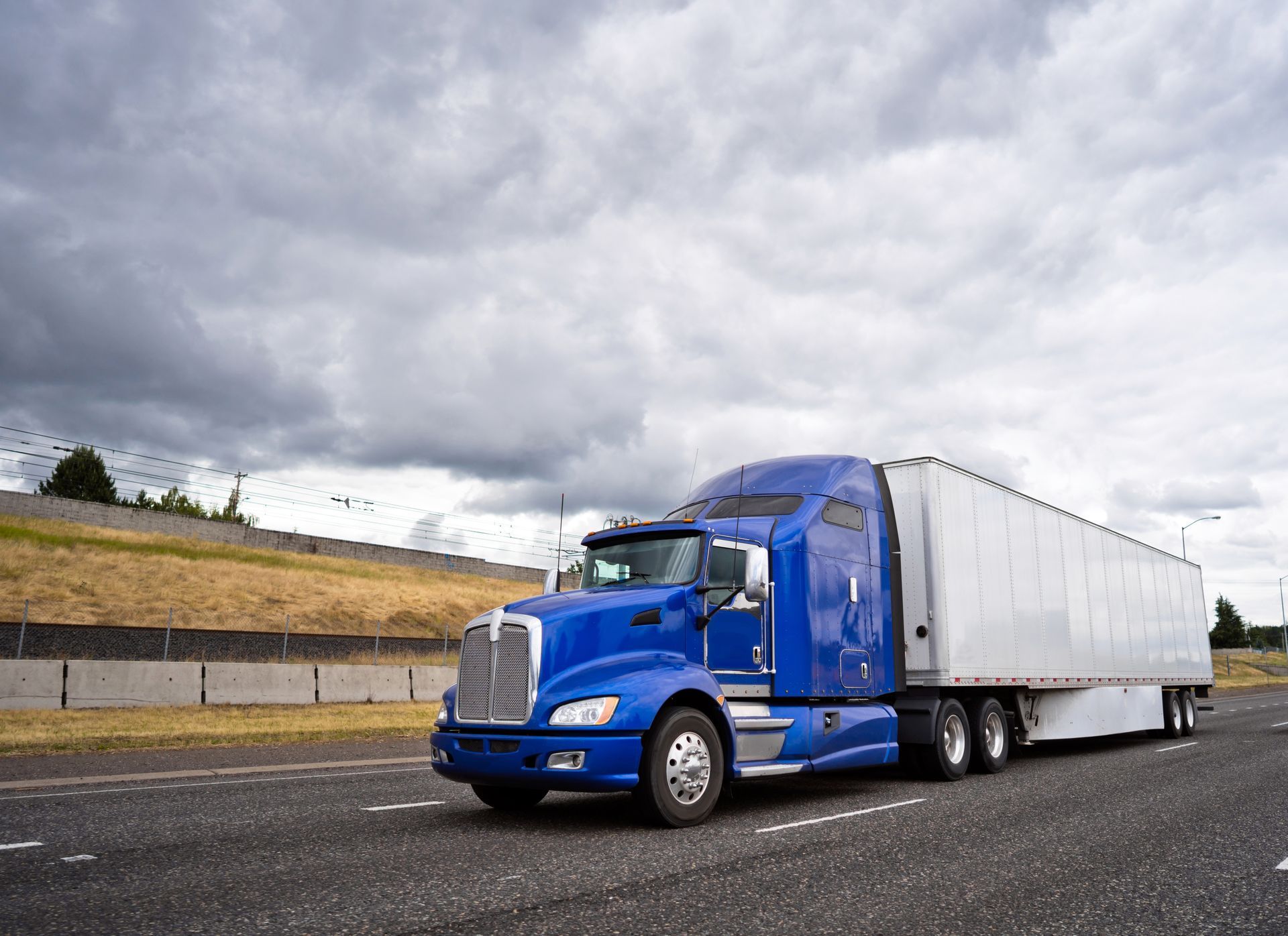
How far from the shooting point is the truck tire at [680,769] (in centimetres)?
750

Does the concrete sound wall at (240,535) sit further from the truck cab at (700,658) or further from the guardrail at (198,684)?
the truck cab at (700,658)

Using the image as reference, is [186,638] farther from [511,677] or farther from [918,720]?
[918,720]

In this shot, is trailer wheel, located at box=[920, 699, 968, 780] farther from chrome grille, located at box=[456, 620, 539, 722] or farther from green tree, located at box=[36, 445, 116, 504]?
green tree, located at box=[36, 445, 116, 504]

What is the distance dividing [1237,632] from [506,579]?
326 feet

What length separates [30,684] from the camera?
16.1 meters

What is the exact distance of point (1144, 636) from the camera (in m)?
17.7

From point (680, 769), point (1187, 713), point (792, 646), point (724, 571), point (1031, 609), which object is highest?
point (724, 571)

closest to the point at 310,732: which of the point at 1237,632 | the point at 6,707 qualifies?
the point at 6,707

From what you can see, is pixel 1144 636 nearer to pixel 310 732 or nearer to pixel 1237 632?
pixel 310 732

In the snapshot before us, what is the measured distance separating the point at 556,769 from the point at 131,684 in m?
13.5

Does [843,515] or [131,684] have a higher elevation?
[843,515]

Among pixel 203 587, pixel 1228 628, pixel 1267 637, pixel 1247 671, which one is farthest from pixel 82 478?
pixel 1267 637

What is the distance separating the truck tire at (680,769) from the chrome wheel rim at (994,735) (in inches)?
225

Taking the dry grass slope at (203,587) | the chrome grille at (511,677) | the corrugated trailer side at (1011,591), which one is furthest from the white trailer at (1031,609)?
the dry grass slope at (203,587)
